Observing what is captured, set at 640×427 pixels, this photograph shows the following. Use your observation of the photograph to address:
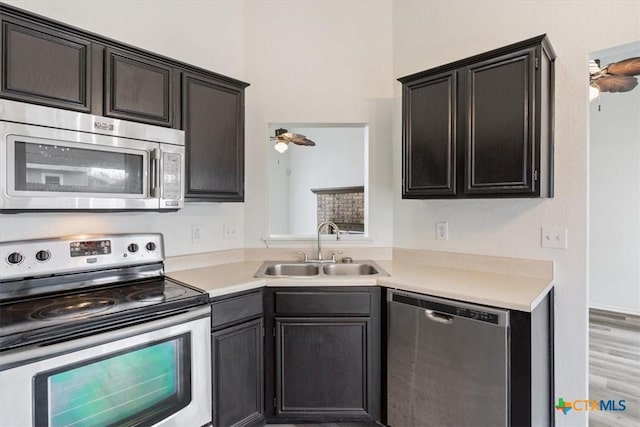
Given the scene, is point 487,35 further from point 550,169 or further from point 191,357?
point 191,357

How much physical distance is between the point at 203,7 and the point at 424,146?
186 centimetres

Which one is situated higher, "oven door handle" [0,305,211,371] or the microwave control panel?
the microwave control panel

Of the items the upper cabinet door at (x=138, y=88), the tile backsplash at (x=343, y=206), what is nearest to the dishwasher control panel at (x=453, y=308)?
the upper cabinet door at (x=138, y=88)

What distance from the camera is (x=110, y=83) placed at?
169 cm

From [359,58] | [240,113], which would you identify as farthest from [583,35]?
[240,113]

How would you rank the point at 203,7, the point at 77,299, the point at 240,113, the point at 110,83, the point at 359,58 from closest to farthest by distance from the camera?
1. the point at 77,299
2. the point at 110,83
3. the point at 240,113
4. the point at 203,7
5. the point at 359,58

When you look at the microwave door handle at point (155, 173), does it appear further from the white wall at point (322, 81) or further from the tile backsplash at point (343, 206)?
the tile backsplash at point (343, 206)

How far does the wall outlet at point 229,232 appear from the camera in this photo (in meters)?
2.59

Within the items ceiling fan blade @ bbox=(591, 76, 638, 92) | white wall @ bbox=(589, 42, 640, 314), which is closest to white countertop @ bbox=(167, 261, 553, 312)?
ceiling fan blade @ bbox=(591, 76, 638, 92)

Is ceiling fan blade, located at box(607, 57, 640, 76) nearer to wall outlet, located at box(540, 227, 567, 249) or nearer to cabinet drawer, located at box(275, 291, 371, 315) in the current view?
wall outlet, located at box(540, 227, 567, 249)

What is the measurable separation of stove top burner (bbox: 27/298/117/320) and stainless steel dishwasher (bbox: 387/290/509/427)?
1.39m

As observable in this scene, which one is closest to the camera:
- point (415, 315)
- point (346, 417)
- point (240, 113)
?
point (415, 315)

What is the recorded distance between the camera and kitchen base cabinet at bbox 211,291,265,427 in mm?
1789

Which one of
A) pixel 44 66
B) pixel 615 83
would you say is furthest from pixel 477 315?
pixel 615 83
